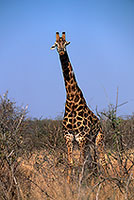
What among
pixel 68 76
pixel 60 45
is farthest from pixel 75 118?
pixel 60 45

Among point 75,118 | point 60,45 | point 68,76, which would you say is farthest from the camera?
point 68,76

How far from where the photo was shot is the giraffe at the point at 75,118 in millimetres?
4609

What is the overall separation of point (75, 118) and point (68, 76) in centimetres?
86

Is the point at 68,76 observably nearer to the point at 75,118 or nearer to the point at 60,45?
the point at 60,45

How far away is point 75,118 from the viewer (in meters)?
4.75

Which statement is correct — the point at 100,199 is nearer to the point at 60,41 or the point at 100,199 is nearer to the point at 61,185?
the point at 61,185

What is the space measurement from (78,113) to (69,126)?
29cm

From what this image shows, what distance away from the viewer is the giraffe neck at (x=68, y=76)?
5031mm

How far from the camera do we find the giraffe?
4609 millimetres

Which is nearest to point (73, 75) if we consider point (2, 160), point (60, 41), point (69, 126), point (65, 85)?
point (65, 85)

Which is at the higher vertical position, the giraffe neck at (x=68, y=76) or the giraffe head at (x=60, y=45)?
the giraffe head at (x=60, y=45)

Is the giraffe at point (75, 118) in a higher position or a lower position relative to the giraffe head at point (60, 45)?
lower

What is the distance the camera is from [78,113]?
190 inches

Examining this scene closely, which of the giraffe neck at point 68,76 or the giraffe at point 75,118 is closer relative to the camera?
the giraffe at point 75,118
